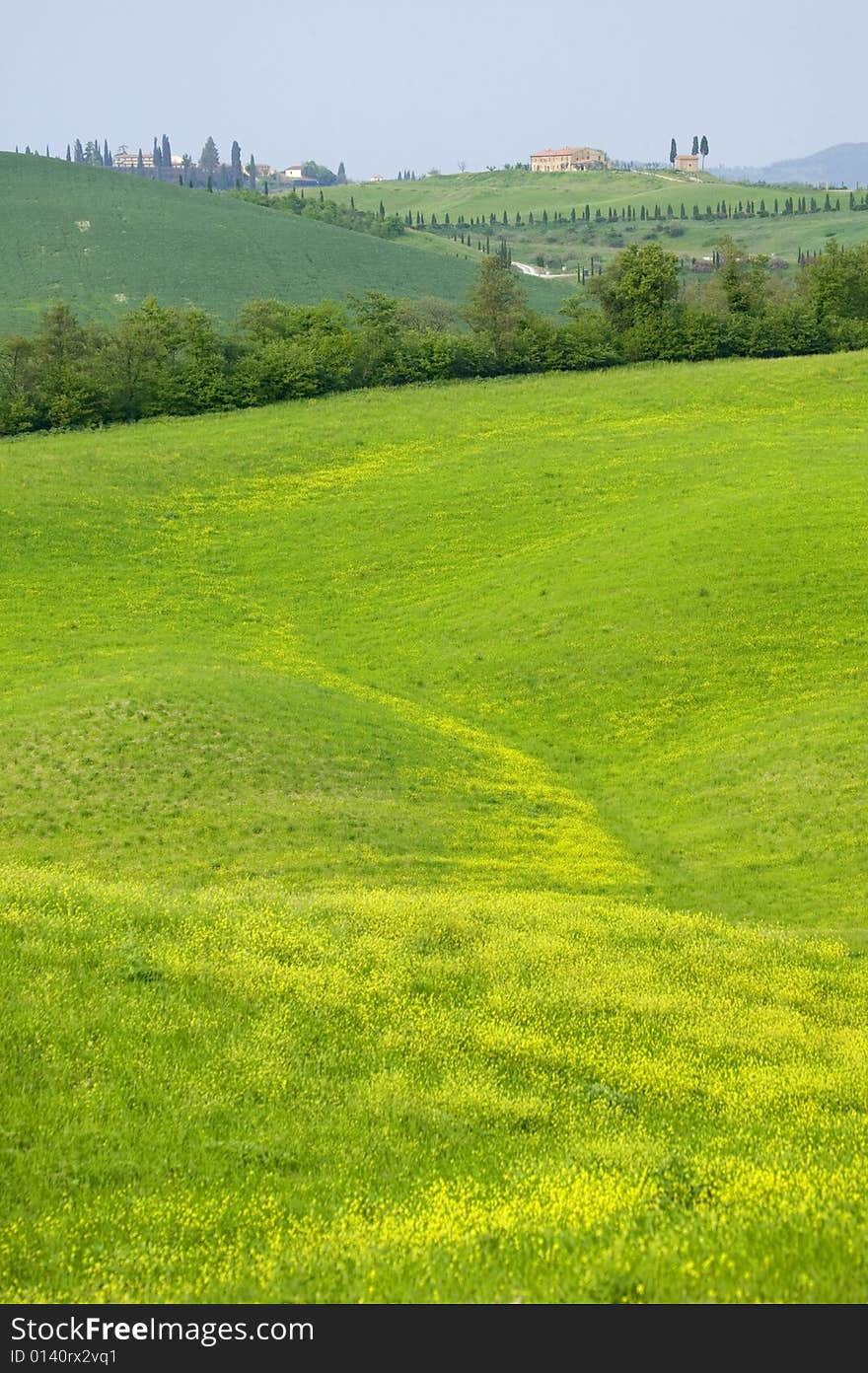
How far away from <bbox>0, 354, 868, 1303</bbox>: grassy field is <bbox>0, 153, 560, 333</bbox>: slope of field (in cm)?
8711

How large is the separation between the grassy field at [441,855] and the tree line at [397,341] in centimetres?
608

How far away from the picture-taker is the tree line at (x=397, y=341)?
268 ft

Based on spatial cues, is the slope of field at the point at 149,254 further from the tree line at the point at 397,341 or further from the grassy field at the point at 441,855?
the grassy field at the point at 441,855

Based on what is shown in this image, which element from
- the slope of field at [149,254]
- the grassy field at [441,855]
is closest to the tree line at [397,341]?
the grassy field at [441,855]

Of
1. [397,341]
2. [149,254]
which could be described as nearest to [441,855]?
[397,341]

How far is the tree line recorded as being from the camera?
81.6m

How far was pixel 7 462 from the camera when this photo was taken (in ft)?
220

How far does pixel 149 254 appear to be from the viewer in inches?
6629

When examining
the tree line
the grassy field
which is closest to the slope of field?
the tree line

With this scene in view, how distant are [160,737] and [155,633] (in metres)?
15.5

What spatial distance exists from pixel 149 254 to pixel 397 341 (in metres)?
94.8

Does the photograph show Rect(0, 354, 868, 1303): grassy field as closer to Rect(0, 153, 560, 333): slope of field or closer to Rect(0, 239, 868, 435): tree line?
Rect(0, 239, 868, 435): tree line

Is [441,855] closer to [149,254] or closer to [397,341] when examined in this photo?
[397,341]
